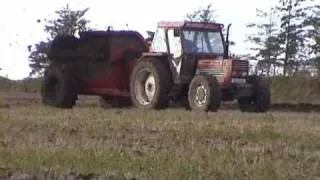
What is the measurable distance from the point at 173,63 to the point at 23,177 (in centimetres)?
1229

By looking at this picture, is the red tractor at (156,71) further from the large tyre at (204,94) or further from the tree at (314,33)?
the tree at (314,33)

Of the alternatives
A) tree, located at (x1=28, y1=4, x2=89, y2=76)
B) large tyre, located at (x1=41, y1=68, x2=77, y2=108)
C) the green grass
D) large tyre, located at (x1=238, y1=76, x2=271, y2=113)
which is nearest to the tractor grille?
large tyre, located at (x1=238, y1=76, x2=271, y2=113)

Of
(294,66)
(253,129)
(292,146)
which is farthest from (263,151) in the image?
(294,66)

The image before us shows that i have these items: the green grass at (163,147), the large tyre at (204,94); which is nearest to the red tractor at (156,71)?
the large tyre at (204,94)

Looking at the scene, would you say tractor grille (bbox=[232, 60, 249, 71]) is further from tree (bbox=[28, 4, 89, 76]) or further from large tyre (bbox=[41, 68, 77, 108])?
tree (bbox=[28, 4, 89, 76])

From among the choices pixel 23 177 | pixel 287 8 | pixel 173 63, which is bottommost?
pixel 23 177

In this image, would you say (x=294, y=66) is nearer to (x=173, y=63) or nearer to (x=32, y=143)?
(x=173, y=63)

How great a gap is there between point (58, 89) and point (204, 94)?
5041mm

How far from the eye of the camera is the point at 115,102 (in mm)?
24703

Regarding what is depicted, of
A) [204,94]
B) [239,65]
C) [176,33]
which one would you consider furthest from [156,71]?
[239,65]

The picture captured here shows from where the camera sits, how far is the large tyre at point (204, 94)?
1978 centimetres

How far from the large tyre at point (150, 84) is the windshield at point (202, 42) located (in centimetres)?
89

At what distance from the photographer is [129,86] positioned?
23141 millimetres

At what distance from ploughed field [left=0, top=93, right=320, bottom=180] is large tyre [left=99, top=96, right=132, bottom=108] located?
27.1 ft
